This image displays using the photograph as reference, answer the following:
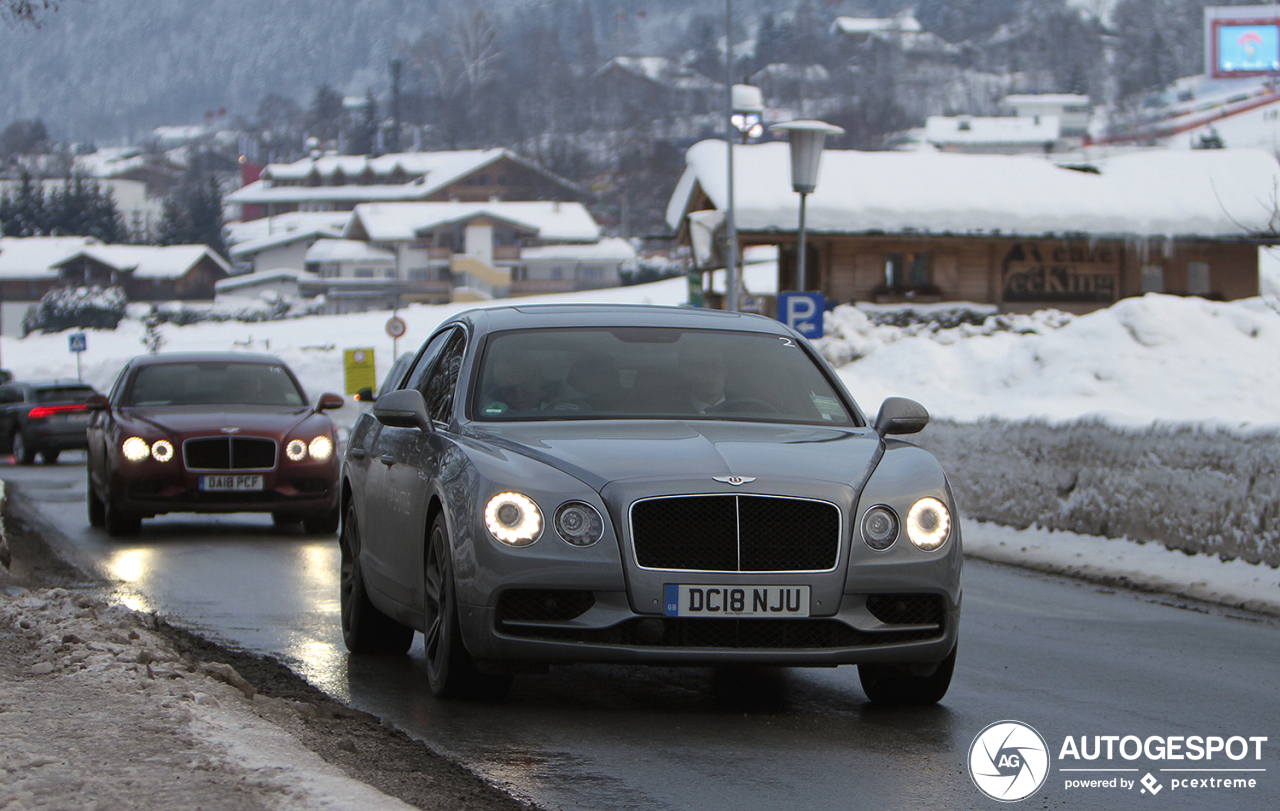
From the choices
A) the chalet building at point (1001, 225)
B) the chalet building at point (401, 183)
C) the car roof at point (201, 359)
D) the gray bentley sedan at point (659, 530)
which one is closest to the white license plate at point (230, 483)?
the car roof at point (201, 359)

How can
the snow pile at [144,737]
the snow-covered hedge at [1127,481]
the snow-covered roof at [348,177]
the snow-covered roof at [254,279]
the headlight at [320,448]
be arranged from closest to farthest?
the snow pile at [144,737]
the snow-covered hedge at [1127,481]
the headlight at [320,448]
the snow-covered roof at [254,279]
the snow-covered roof at [348,177]

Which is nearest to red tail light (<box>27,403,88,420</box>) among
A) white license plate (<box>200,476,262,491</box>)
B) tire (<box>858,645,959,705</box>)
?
white license plate (<box>200,476,262,491</box>)

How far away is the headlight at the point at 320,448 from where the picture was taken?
1412cm

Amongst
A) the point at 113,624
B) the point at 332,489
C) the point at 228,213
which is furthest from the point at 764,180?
the point at 228,213

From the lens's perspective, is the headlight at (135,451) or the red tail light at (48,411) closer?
the headlight at (135,451)

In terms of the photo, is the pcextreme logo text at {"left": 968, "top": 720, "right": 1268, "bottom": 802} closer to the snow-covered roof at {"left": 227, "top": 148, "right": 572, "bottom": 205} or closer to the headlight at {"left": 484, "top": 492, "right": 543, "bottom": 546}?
the headlight at {"left": 484, "top": 492, "right": 543, "bottom": 546}

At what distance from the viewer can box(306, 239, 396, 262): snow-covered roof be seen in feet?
357

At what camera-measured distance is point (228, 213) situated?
186 m

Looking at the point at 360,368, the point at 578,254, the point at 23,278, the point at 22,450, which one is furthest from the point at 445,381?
the point at 23,278

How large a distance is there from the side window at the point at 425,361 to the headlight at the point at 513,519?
2.02 m

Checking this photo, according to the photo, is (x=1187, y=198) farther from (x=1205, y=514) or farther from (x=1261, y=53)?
(x=1261, y=53)

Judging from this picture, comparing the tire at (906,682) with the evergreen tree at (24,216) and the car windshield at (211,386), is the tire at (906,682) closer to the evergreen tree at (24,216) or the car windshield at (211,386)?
the car windshield at (211,386)

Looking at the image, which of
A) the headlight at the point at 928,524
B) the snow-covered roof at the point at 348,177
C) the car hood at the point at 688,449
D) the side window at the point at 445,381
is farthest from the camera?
the snow-covered roof at the point at 348,177

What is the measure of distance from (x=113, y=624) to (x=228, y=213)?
606ft
